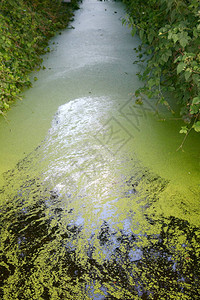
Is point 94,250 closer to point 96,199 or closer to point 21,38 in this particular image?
point 96,199

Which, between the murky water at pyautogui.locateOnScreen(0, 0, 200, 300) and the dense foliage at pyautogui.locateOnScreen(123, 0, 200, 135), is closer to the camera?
the murky water at pyautogui.locateOnScreen(0, 0, 200, 300)

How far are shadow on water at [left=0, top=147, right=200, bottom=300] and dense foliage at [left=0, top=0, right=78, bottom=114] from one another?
3.55 ft

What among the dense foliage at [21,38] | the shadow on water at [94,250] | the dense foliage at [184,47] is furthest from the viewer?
the dense foliage at [21,38]

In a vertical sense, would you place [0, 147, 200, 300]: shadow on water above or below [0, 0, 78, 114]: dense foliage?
below

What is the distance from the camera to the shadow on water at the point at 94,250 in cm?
127

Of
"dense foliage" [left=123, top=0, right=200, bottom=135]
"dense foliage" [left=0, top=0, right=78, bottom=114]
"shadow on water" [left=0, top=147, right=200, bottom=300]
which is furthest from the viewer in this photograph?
"dense foliage" [left=0, top=0, right=78, bottom=114]

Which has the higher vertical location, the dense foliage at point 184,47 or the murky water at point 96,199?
the dense foliage at point 184,47

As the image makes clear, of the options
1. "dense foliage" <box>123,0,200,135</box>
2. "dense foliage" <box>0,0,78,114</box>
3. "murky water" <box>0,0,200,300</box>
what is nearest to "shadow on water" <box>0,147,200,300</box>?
"murky water" <box>0,0,200,300</box>

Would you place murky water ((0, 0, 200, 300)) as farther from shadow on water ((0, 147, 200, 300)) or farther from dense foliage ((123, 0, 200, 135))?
dense foliage ((123, 0, 200, 135))

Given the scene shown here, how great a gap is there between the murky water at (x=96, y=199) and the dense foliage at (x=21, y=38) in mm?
189

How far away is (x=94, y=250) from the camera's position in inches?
56.4

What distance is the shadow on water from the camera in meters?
1.27

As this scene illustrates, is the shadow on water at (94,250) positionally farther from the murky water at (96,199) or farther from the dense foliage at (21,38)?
the dense foliage at (21,38)

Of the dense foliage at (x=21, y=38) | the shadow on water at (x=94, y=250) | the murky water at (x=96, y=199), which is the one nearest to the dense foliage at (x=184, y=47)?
the murky water at (x=96, y=199)
